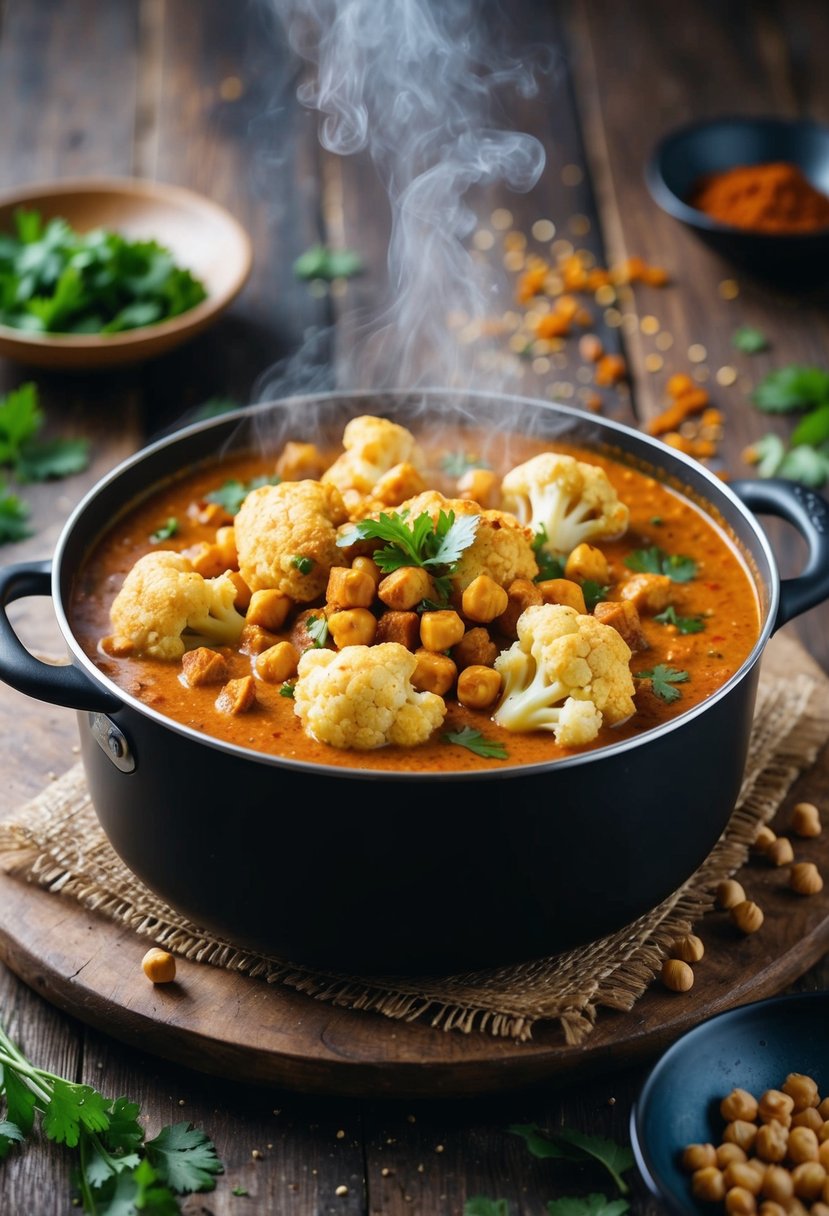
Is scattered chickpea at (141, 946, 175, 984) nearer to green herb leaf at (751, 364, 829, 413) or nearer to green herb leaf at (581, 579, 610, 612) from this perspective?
green herb leaf at (581, 579, 610, 612)

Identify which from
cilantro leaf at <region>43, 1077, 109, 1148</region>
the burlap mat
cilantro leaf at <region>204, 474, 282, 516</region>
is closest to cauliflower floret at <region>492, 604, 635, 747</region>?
the burlap mat

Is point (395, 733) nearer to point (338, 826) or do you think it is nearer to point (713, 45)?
point (338, 826)

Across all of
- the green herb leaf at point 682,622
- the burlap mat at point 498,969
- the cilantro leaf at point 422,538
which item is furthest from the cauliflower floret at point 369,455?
the burlap mat at point 498,969

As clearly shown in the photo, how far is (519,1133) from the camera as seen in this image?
261 cm

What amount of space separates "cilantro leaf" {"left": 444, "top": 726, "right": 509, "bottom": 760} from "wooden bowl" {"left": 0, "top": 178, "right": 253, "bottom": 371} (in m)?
2.58

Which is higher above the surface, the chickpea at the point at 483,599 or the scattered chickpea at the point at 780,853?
the chickpea at the point at 483,599

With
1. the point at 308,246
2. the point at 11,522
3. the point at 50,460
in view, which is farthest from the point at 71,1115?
the point at 308,246

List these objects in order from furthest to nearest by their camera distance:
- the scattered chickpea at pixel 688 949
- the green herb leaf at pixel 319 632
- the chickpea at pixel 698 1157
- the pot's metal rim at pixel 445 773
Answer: the scattered chickpea at pixel 688 949 < the green herb leaf at pixel 319 632 < the chickpea at pixel 698 1157 < the pot's metal rim at pixel 445 773

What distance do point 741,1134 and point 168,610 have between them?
1.39 meters

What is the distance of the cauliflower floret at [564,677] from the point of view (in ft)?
8.38

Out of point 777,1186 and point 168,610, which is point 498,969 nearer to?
point 777,1186

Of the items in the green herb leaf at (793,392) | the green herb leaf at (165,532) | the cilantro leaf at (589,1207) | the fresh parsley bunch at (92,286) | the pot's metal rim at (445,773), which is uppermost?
the pot's metal rim at (445,773)

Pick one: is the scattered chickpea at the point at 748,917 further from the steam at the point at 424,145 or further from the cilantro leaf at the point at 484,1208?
the steam at the point at 424,145

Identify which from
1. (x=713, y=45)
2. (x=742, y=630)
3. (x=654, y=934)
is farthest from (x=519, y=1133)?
(x=713, y=45)
